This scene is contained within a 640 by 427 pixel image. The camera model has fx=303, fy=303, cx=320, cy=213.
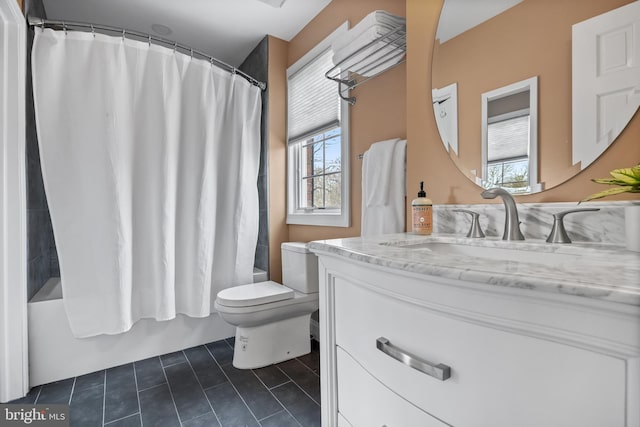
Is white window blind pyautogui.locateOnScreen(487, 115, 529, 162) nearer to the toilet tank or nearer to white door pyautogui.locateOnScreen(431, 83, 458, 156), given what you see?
white door pyautogui.locateOnScreen(431, 83, 458, 156)

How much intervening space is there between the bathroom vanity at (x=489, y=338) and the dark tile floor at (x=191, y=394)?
78cm

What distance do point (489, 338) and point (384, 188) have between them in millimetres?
1134

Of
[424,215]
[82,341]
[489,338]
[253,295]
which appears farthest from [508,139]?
[82,341]

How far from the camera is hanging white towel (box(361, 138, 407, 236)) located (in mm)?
1527

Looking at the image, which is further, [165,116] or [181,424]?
[165,116]

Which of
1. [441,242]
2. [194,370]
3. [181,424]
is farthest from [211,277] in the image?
[441,242]

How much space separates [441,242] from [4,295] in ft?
6.79

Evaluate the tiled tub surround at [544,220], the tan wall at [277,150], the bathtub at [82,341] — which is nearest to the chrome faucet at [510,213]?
the tiled tub surround at [544,220]

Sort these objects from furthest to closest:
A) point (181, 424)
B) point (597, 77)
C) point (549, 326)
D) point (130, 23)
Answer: point (130, 23) → point (181, 424) → point (597, 77) → point (549, 326)

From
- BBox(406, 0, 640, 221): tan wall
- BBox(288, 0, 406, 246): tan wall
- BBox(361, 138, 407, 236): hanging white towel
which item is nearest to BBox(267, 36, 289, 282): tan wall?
BBox(288, 0, 406, 246): tan wall

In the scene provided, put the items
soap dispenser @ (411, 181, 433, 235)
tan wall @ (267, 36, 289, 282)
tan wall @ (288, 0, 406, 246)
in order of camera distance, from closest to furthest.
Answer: soap dispenser @ (411, 181, 433, 235), tan wall @ (288, 0, 406, 246), tan wall @ (267, 36, 289, 282)

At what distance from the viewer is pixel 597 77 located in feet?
2.86

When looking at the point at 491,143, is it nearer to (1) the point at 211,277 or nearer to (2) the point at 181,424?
(2) the point at 181,424

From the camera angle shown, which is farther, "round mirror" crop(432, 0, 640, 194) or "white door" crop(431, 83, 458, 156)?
"white door" crop(431, 83, 458, 156)
